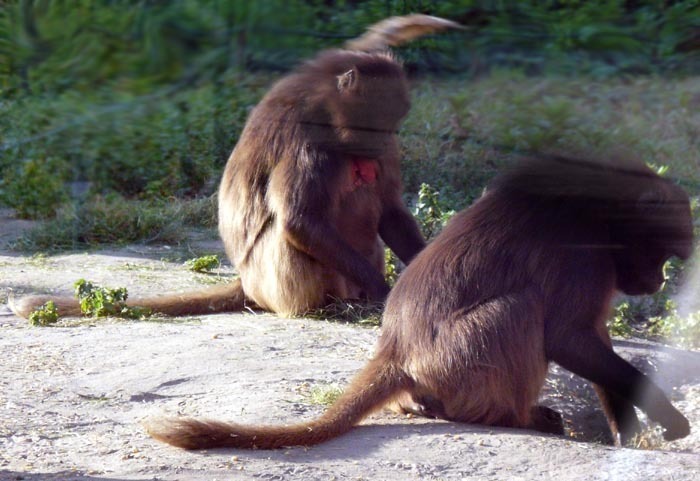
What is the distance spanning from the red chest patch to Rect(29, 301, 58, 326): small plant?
1.91 m

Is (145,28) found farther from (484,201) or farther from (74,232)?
(74,232)

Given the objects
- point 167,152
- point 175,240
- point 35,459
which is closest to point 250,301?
point 175,240

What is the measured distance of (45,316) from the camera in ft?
17.5

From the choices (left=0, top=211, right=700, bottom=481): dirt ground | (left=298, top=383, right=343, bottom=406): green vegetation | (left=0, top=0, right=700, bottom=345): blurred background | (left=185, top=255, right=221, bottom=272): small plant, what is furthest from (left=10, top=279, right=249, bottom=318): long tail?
(left=0, top=0, right=700, bottom=345): blurred background

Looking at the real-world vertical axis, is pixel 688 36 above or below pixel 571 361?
above

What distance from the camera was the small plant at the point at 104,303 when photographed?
5.43 meters

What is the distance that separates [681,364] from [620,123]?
3989 millimetres

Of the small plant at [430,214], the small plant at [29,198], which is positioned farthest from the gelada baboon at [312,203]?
the small plant at [29,198]

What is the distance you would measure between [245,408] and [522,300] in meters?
1.16

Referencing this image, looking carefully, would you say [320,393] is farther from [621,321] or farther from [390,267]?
[390,267]

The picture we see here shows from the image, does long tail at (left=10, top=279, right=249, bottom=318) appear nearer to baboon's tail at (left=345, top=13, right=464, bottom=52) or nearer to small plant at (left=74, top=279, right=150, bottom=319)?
small plant at (left=74, top=279, right=150, bottom=319)

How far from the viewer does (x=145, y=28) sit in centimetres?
→ 71

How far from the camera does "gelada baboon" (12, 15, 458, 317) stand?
5324 millimetres

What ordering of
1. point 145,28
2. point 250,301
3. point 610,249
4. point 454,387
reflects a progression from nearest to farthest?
point 145,28
point 454,387
point 610,249
point 250,301
